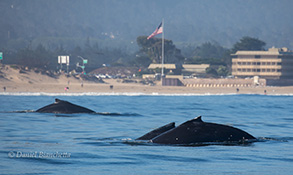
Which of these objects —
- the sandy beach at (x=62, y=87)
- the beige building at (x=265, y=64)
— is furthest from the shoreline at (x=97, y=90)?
the beige building at (x=265, y=64)

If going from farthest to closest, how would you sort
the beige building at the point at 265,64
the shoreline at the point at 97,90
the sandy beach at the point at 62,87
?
the beige building at the point at 265,64, the sandy beach at the point at 62,87, the shoreline at the point at 97,90

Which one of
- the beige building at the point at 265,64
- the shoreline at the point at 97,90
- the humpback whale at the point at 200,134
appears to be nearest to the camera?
the humpback whale at the point at 200,134

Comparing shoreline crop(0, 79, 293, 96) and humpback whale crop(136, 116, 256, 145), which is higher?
shoreline crop(0, 79, 293, 96)

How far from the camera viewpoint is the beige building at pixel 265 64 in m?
182

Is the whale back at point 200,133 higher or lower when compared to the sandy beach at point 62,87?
lower

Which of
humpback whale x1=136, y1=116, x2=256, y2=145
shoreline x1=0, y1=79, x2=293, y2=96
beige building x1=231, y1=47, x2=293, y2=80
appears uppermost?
beige building x1=231, y1=47, x2=293, y2=80

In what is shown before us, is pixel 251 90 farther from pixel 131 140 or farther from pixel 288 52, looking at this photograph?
pixel 131 140

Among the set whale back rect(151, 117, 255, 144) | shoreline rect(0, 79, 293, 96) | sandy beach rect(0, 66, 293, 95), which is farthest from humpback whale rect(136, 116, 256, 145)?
sandy beach rect(0, 66, 293, 95)

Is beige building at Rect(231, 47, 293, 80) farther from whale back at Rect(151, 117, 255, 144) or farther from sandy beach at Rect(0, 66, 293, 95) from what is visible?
whale back at Rect(151, 117, 255, 144)

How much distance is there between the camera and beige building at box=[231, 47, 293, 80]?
182m

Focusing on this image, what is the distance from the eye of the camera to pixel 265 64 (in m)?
187

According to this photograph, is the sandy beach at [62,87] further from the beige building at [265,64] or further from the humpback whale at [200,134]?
the humpback whale at [200,134]

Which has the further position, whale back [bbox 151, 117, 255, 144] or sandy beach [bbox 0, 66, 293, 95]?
sandy beach [bbox 0, 66, 293, 95]

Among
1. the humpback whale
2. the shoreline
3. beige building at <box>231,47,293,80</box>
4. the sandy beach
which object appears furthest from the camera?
beige building at <box>231,47,293,80</box>
